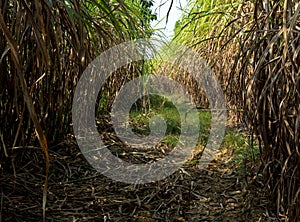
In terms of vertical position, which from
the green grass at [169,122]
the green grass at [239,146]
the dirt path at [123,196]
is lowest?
the dirt path at [123,196]

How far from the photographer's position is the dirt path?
111cm

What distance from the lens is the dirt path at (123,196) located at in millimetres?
1106

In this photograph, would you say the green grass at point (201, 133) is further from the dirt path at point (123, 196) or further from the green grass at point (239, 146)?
the dirt path at point (123, 196)

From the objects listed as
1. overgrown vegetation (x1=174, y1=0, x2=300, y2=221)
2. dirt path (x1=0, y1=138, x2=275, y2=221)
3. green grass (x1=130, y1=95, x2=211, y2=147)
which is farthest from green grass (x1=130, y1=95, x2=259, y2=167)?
overgrown vegetation (x1=174, y1=0, x2=300, y2=221)

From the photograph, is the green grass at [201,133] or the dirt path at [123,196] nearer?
A: the dirt path at [123,196]

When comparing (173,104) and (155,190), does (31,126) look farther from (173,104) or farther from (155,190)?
(173,104)

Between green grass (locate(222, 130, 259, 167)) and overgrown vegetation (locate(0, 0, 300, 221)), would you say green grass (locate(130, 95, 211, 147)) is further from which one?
green grass (locate(222, 130, 259, 167))

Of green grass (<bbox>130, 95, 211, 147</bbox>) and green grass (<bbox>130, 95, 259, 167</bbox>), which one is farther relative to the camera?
green grass (<bbox>130, 95, 211, 147</bbox>)

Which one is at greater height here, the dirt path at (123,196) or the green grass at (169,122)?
the green grass at (169,122)

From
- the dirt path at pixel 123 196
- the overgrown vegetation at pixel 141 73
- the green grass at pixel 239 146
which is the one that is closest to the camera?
the overgrown vegetation at pixel 141 73

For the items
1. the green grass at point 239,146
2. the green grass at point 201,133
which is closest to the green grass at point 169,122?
the green grass at point 201,133

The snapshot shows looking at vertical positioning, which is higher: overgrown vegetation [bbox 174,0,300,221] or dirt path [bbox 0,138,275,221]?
overgrown vegetation [bbox 174,0,300,221]

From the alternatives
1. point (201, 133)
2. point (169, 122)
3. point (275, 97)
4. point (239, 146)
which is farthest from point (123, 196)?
point (169, 122)

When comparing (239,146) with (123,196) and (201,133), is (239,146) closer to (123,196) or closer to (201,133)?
(201,133)
